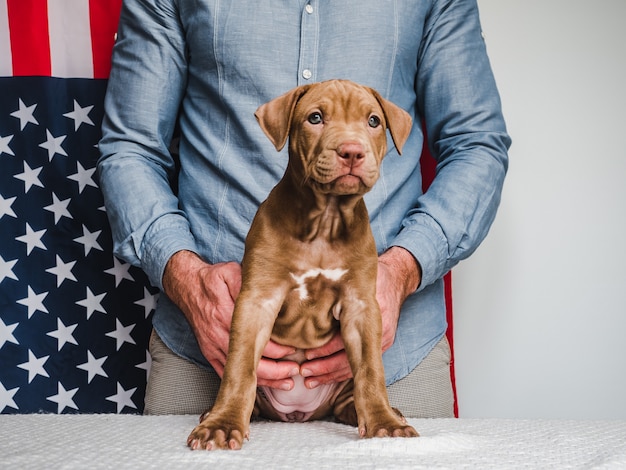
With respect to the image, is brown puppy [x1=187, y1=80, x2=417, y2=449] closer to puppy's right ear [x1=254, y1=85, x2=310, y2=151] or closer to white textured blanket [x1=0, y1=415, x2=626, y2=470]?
puppy's right ear [x1=254, y1=85, x2=310, y2=151]

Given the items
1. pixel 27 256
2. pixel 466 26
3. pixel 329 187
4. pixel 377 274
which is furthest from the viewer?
pixel 27 256

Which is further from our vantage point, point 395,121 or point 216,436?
point 395,121

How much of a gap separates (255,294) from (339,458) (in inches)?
18.3

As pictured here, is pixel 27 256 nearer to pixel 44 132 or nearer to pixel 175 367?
pixel 44 132

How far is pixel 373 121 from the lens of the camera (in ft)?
4.91

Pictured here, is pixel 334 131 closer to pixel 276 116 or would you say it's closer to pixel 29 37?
pixel 276 116

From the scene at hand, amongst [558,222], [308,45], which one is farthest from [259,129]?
[558,222]

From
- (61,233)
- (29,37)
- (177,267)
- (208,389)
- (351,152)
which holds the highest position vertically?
(29,37)

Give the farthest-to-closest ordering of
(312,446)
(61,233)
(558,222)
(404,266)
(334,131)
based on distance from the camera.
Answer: (558,222), (61,233), (404,266), (334,131), (312,446)

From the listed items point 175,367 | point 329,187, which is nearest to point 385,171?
point 329,187

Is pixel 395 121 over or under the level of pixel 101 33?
under

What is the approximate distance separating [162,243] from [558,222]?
1417 mm

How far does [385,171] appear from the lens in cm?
200

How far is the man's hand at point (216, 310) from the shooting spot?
5.26ft
